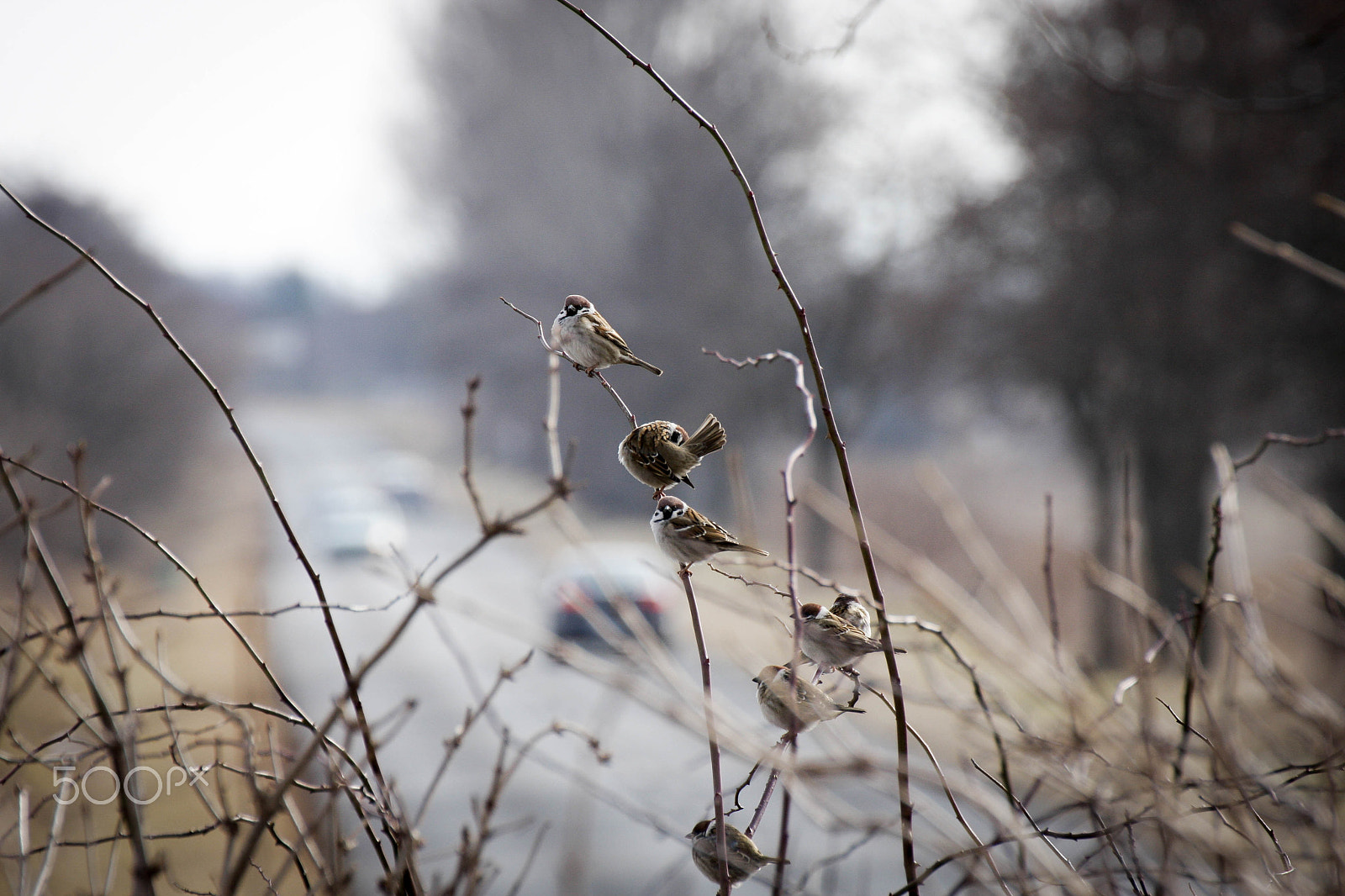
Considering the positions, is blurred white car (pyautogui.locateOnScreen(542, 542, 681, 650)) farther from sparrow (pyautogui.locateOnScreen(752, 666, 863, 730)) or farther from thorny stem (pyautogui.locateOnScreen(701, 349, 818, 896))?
thorny stem (pyautogui.locateOnScreen(701, 349, 818, 896))

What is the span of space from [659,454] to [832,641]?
35cm

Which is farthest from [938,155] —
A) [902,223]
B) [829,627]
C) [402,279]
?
[829,627]

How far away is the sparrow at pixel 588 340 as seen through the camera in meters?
1.51

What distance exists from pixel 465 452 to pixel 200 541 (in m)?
13.0

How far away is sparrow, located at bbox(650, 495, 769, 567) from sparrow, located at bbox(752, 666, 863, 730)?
0.57 feet

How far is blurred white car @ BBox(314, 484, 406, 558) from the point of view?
44.0 ft

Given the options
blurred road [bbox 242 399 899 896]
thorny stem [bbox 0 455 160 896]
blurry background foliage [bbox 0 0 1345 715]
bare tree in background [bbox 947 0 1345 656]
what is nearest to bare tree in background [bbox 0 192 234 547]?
blurry background foliage [bbox 0 0 1345 715]

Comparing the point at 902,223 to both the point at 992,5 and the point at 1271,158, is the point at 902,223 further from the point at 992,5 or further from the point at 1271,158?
the point at 1271,158

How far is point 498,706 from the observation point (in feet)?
29.2

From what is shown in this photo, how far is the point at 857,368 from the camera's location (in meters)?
11.9

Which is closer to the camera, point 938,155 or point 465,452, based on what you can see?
point 465,452

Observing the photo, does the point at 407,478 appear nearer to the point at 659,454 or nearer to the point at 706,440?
the point at 706,440

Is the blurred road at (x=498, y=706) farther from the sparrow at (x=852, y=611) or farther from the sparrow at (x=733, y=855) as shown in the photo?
the sparrow at (x=852, y=611)

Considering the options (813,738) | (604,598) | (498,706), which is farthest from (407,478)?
(813,738)
